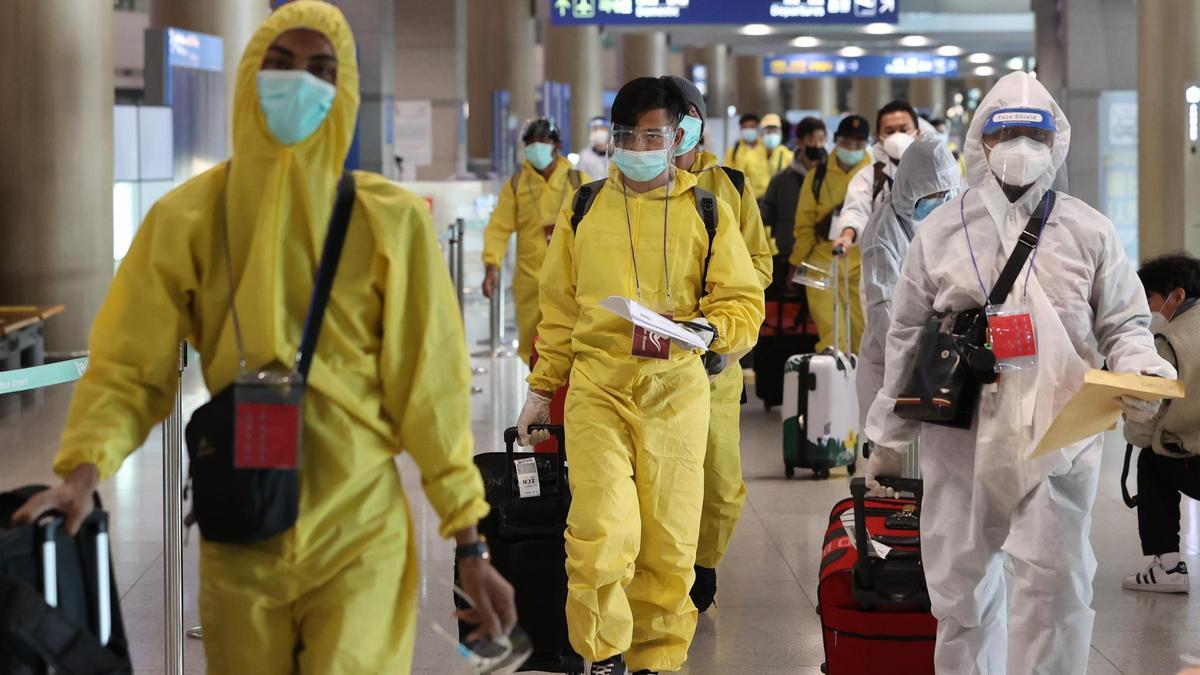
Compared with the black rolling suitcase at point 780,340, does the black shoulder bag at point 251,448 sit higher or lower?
higher

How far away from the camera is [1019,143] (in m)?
4.14

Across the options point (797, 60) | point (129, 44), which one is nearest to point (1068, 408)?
point (797, 60)

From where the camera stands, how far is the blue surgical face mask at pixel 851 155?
1053 cm

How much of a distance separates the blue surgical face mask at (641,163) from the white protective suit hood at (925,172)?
2.11 m

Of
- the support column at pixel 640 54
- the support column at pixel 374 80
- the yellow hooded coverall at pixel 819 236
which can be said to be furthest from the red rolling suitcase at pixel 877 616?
the support column at pixel 640 54

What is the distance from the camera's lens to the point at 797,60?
43.8 meters

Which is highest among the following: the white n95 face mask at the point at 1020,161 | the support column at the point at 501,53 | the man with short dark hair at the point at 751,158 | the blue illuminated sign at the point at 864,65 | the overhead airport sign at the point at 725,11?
the blue illuminated sign at the point at 864,65

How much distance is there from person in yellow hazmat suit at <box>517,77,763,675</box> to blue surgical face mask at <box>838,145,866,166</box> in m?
5.64

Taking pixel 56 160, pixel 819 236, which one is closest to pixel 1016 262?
pixel 819 236

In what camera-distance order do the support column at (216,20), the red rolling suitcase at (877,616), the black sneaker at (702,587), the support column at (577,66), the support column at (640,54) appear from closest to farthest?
the red rolling suitcase at (877,616) < the black sneaker at (702,587) < the support column at (216,20) < the support column at (577,66) < the support column at (640,54)

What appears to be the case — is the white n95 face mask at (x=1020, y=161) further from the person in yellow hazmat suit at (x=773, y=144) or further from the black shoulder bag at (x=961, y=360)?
Result: the person in yellow hazmat suit at (x=773, y=144)

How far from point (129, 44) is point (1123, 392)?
45063 millimetres

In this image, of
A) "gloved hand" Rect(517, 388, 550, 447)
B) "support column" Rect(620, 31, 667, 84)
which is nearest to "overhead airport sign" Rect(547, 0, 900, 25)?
"gloved hand" Rect(517, 388, 550, 447)

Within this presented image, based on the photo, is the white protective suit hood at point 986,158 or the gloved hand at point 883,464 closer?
the white protective suit hood at point 986,158
